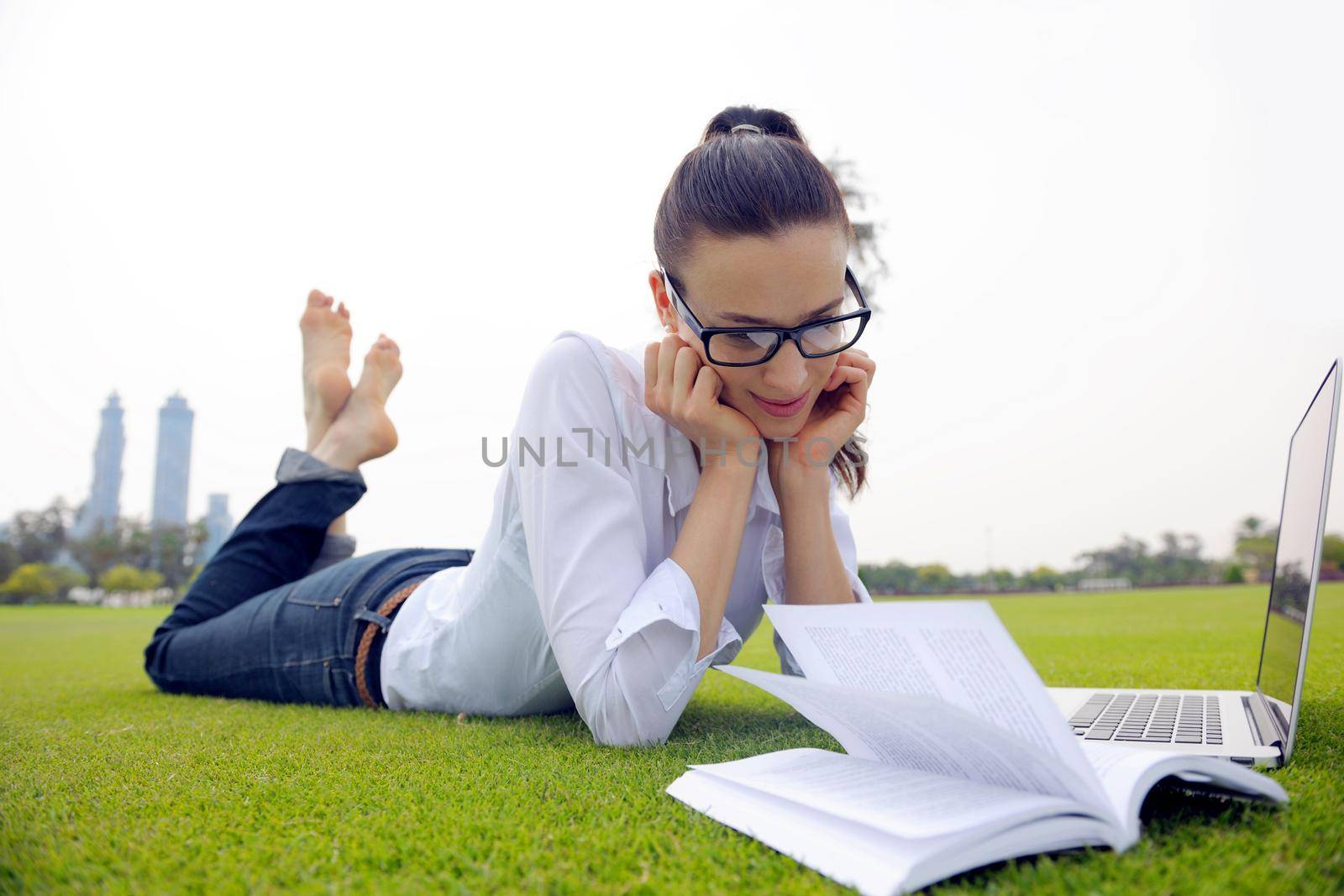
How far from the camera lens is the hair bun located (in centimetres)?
250

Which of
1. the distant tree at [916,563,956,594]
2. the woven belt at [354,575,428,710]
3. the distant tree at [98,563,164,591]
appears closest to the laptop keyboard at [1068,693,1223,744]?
the woven belt at [354,575,428,710]

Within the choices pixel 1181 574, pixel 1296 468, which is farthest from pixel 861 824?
pixel 1181 574

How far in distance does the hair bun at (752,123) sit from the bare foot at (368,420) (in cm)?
201

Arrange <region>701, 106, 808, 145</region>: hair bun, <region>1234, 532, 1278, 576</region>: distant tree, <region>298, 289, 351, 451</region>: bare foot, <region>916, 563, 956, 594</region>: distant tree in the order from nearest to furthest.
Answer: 1. <region>701, 106, 808, 145</region>: hair bun
2. <region>298, 289, 351, 451</region>: bare foot
3. <region>916, 563, 956, 594</region>: distant tree
4. <region>1234, 532, 1278, 576</region>: distant tree

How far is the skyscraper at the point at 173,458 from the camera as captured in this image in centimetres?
12794

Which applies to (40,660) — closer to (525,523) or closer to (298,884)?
(525,523)

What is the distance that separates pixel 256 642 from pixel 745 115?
2.47m

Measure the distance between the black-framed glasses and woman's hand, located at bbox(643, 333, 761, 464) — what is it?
0.06 meters

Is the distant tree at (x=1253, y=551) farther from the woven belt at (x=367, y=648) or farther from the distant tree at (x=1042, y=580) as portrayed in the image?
the woven belt at (x=367, y=648)

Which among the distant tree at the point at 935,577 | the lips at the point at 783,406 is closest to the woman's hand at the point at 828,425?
the lips at the point at 783,406

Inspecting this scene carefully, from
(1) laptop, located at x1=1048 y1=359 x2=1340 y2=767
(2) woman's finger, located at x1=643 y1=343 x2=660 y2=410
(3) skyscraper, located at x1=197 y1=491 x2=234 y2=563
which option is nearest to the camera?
(1) laptop, located at x1=1048 y1=359 x2=1340 y2=767

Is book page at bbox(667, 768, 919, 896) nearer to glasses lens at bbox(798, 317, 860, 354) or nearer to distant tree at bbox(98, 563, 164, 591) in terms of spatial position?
glasses lens at bbox(798, 317, 860, 354)

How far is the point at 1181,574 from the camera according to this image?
38.6 metres

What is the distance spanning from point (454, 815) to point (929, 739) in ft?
2.36
